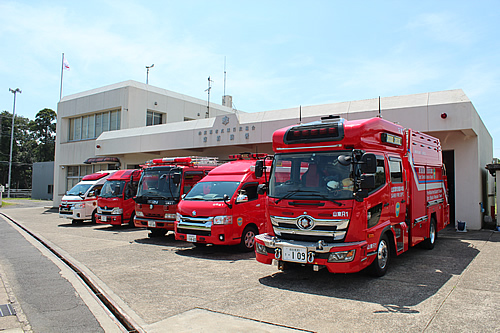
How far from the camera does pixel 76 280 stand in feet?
24.6

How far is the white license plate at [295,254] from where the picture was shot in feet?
20.6

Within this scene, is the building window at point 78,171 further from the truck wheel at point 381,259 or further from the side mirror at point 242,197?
the truck wheel at point 381,259

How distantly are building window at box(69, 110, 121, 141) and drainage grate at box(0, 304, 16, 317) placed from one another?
Answer: 24327mm

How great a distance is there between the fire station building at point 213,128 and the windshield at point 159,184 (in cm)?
567

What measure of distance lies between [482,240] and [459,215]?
107 inches

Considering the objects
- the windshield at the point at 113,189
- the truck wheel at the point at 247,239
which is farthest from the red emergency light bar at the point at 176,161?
the windshield at the point at 113,189

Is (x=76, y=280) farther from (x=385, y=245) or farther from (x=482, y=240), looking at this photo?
(x=482, y=240)

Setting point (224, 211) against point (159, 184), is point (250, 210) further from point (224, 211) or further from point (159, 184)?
point (159, 184)

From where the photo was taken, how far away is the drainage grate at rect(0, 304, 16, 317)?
548 cm

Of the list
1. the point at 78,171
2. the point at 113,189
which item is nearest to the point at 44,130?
the point at 78,171

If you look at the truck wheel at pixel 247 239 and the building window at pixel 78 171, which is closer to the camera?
the truck wheel at pixel 247 239

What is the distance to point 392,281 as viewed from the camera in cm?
690

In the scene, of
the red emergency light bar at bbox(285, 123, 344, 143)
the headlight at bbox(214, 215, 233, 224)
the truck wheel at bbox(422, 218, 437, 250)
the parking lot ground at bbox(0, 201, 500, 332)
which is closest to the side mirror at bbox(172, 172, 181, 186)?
the parking lot ground at bbox(0, 201, 500, 332)

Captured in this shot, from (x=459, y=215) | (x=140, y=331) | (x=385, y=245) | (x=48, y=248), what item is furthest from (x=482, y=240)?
(x=48, y=248)
